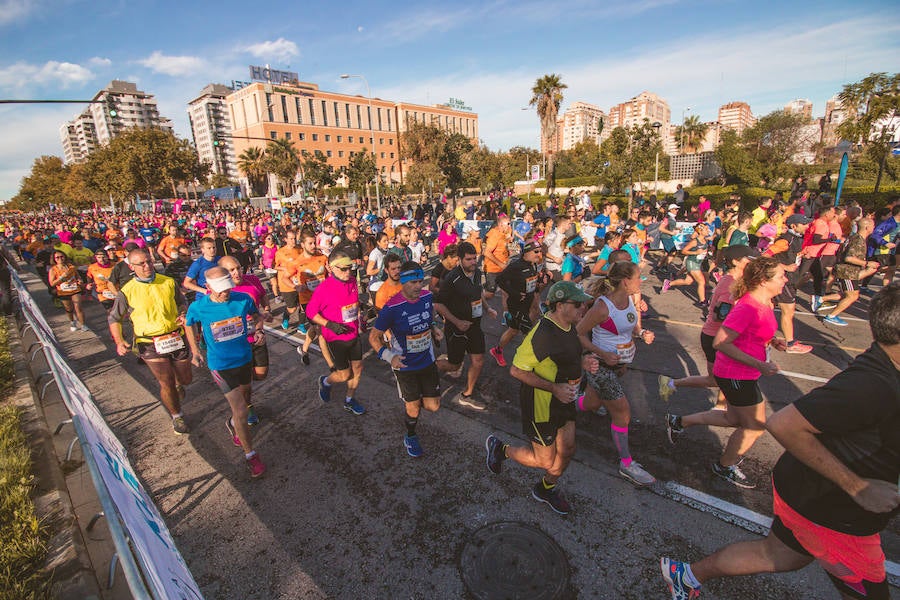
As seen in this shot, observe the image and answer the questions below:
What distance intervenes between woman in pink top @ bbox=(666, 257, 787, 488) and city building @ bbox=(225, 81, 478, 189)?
286 ft

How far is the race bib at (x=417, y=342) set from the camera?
441cm

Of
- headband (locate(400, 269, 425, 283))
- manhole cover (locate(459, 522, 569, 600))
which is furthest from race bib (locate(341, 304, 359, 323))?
manhole cover (locate(459, 522, 569, 600))

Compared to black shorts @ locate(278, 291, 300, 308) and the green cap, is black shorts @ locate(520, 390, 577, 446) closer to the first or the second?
the green cap

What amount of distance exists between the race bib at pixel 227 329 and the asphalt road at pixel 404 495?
4.62ft

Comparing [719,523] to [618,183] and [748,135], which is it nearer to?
[618,183]

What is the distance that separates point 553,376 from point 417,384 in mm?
1719

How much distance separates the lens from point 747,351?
356 centimetres

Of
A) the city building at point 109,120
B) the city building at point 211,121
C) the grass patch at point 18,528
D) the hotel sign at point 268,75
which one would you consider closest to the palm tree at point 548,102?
the grass patch at point 18,528

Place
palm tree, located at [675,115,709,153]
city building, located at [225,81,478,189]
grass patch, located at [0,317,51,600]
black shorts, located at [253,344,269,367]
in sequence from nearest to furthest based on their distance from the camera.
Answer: grass patch, located at [0,317,51,600], black shorts, located at [253,344,269,367], palm tree, located at [675,115,709,153], city building, located at [225,81,478,189]

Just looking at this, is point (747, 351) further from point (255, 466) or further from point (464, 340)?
point (255, 466)

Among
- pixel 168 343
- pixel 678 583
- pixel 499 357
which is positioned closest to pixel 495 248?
pixel 499 357

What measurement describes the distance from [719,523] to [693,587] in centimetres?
100

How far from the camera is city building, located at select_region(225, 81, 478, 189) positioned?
92.1 meters

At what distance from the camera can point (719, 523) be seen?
→ 3.37 metres
